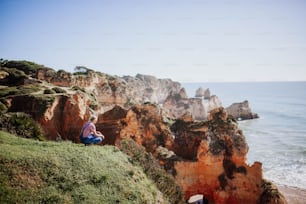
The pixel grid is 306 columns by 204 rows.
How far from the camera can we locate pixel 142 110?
26594mm

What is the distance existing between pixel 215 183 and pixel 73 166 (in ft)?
51.2

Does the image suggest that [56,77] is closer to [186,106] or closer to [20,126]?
[20,126]

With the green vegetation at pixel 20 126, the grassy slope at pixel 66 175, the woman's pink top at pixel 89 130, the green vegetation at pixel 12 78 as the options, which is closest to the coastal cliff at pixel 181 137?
the green vegetation at pixel 20 126

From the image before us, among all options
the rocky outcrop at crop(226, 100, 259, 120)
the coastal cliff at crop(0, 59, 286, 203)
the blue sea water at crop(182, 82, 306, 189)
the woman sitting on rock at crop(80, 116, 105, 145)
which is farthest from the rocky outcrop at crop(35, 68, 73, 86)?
the rocky outcrop at crop(226, 100, 259, 120)

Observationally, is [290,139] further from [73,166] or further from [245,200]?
[73,166]

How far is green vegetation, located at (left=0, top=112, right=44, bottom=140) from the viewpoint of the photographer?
43.5 feet

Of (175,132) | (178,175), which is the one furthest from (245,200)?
(175,132)

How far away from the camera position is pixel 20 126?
45.2 feet

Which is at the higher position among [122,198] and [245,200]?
[122,198]

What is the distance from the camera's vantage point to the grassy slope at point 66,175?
8383 mm

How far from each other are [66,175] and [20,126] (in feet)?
19.9

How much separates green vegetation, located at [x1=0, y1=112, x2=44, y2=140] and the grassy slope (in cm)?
202

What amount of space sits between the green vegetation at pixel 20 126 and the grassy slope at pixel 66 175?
6.64ft

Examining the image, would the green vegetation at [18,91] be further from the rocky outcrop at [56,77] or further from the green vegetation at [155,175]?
the green vegetation at [155,175]
